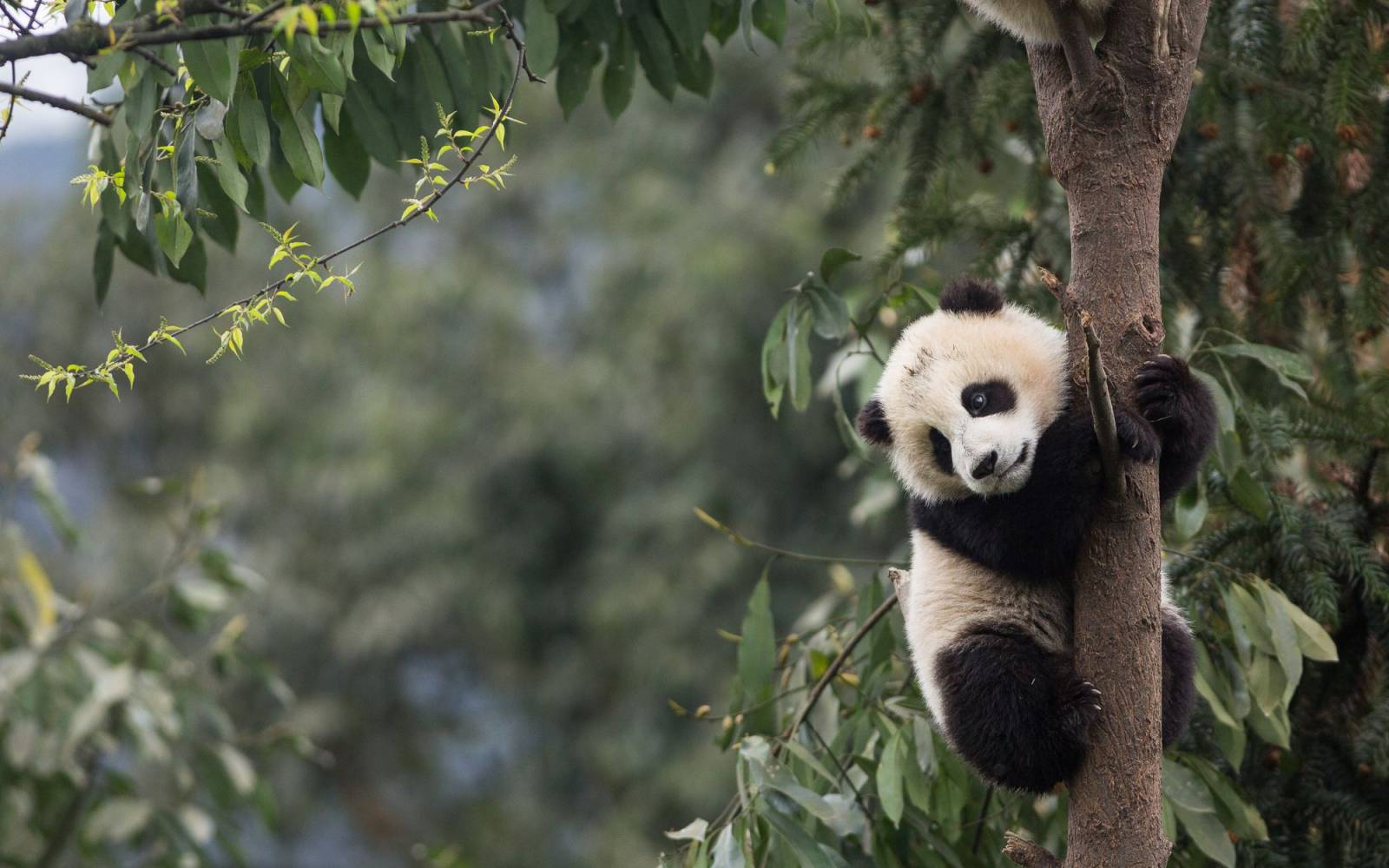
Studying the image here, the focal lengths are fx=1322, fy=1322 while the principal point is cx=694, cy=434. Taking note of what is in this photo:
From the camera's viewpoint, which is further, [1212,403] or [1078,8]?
[1212,403]

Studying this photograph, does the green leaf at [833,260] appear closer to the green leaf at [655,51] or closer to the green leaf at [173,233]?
the green leaf at [655,51]

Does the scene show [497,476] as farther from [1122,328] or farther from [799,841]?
[1122,328]

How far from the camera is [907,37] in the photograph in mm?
3561

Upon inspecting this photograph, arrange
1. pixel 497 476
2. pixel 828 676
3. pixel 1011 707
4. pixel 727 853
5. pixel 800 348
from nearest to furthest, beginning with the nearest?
pixel 1011 707
pixel 727 853
pixel 828 676
pixel 800 348
pixel 497 476

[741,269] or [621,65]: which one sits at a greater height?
[621,65]

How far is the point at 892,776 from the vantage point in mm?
2736

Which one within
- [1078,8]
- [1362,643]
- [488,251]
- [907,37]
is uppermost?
[1078,8]

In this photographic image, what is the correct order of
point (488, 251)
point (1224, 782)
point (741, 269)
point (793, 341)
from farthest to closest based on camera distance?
point (488, 251) < point (741, 269) < point (793, 341) < point (1224, 782)

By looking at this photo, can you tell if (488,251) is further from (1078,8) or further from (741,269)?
(1078,8)

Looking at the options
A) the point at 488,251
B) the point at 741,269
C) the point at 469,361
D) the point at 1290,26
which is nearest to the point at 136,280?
the point at 469,361

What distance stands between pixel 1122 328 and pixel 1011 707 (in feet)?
2.41

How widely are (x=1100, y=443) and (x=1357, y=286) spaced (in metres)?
1.40

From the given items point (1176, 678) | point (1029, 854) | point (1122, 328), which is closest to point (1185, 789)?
point (1176, 678)

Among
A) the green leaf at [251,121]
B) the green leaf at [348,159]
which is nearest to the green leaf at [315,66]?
the green leaf at [251,121]
